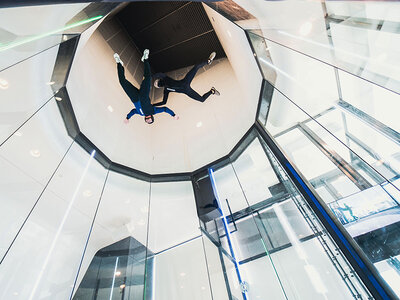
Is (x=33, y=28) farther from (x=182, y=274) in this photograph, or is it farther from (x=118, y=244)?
(x=182, y=274)

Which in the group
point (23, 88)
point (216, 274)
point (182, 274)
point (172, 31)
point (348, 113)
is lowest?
point (216, 274)

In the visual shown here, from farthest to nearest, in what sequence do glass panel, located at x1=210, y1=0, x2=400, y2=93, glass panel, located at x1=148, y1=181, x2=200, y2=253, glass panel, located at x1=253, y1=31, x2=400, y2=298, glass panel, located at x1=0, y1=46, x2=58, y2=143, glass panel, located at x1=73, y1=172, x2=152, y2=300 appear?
glass panel, located at x1=148, y1=181, x2=200, y2=253
glass panel, located at x1=73, y1=172, x2=152, y2=300
glass panel, located at x1=0, y1=46, x2=58, y2=143
glass panel, located at x1=253, y1=31, x2=400, y2=298
glass panel, located at x1=210, y1=0, x2=400, y2=93

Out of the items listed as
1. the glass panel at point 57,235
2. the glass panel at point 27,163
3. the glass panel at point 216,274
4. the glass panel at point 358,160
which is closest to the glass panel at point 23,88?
the glass panel at point 27,163

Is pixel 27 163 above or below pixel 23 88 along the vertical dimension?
below

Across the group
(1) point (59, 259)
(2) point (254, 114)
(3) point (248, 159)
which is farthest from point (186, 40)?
(1) point (59, 259)

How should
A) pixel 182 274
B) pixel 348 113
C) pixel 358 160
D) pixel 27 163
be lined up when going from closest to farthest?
pixel 358 160
pixel 348 113
pixel 27 163
pixel 182 274

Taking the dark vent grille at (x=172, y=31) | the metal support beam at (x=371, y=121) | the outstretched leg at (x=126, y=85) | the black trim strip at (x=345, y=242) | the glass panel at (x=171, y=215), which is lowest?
the black trim strip at (x=345, y=242)

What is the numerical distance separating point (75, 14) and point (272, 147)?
3939 millimetres

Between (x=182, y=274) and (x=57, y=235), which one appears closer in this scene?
(x=57, y=235)

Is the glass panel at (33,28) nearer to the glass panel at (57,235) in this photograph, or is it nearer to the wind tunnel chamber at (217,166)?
the wind tunnel chamber at (217,166)

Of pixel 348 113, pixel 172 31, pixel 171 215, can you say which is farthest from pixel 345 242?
pixel 172 31

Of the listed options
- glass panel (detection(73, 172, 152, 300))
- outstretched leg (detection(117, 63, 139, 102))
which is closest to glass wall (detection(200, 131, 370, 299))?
glass panel (detection(73, 172, 152, 300))

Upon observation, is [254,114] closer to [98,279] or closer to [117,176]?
[117,176]

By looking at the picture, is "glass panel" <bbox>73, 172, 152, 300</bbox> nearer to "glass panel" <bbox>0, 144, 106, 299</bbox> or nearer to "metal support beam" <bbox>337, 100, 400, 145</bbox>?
"glass panel" <bbox>0, 144, 106, 299</bbox>
